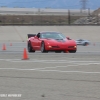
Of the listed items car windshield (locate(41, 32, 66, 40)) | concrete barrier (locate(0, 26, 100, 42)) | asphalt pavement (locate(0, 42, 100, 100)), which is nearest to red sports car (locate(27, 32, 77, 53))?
car windshield (locate(41, 32, 66, 40))

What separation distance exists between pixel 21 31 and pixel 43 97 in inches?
2201

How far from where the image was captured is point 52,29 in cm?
6638

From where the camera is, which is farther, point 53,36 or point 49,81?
point 53,36

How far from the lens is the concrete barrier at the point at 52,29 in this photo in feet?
207

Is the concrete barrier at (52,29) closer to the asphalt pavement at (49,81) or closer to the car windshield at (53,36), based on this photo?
the car windshield at (53,36)

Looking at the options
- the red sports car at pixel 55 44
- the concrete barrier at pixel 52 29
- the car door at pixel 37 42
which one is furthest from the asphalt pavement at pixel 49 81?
the concrete barrier at pixel 52 29

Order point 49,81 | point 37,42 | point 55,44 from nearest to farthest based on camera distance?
1. point 49,81
2. point 55,44
3. point 37,42

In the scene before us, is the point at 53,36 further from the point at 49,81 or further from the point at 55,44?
the point at 49,81

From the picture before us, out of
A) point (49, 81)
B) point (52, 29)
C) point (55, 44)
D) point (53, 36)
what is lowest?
point (52, 29)

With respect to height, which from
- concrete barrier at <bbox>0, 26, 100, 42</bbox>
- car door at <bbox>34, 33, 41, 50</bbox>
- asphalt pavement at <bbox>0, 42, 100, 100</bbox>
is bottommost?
concrete barrier at <bbox>0, 26, 100, 42</bbox>

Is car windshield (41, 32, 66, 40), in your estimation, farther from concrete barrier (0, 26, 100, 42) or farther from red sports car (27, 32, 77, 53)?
concrete barrier (0, 26, 100, 42)

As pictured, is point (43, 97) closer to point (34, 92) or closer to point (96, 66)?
point (34, 92)

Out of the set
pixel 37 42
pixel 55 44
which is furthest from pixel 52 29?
pixel 55 44

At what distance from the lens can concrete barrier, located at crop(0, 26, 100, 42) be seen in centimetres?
6312
